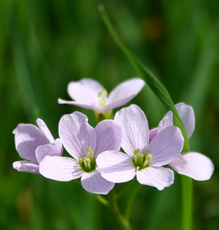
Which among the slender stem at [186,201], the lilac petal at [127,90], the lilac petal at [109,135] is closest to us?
the lilac petal at [109,135]

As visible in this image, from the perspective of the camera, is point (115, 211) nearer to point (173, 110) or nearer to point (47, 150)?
point (47, 150)

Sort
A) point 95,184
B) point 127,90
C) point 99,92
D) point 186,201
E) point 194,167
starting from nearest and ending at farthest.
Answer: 1. point 95,184
2. point 194,167
3. point 186,201
4. point 127,90
5. point 99,92

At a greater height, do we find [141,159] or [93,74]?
[93,74]

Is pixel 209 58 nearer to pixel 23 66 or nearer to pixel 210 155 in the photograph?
pixel 210 155

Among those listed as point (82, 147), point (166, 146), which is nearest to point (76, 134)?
point (82, 147)

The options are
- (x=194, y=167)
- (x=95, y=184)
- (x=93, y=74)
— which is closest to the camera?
(x=95, y=184)

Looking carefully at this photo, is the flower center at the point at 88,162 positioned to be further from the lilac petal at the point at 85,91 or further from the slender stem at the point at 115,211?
the lilac petal at the point at 85,91

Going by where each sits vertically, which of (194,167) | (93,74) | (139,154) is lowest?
(194,167)

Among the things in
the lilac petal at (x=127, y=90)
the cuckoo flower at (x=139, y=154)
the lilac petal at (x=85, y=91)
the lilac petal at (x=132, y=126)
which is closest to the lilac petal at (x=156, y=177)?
the cuckoo flower at (x=139, y=154)
